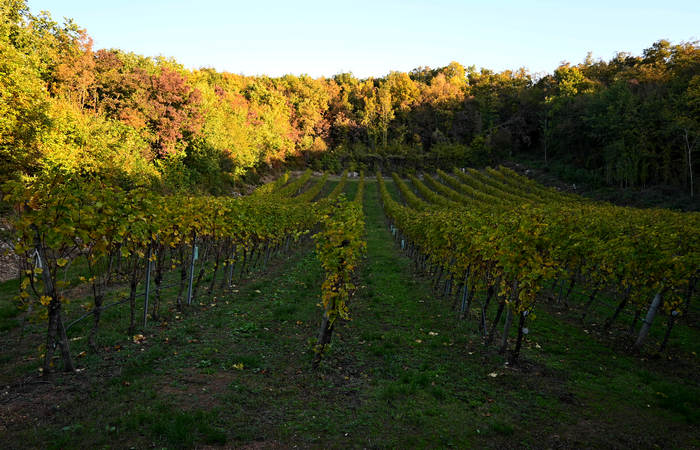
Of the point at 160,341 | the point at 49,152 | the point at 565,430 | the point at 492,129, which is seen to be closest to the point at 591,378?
the point at 565,430

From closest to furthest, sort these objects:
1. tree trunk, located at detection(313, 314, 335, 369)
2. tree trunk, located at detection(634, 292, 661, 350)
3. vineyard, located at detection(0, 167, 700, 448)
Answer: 1. vineyard, located at detection(0, 167, 700, 448)
2. tree trunk, located at detection(313, 314, 335, 369)
3. tree trunk, located at detection(634, 292, 661, 350)

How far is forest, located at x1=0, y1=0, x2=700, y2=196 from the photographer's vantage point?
21.3 metres

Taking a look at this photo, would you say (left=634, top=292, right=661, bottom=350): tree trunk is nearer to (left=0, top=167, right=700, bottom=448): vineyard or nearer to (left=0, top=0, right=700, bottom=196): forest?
(left=0, top=167, right=700, bottom=448): vineyard

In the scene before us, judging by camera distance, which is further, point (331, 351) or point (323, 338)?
point (331, 351)

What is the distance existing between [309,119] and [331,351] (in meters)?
71.6

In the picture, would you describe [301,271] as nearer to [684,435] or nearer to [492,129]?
[684,435]

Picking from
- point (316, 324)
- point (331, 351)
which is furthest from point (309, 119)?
point (331, 351)

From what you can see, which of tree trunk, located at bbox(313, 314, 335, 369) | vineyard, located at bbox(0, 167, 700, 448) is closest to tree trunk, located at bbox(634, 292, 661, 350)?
vineyard, located at bbox(0, 167, 700, 448)

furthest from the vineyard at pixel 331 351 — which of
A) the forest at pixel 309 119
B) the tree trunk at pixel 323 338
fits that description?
the forest at pixel 309 119

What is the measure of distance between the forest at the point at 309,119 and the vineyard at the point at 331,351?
231cm

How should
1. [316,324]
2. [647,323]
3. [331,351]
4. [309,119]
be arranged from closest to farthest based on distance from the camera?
[331,351]
[647,323]
[316,324]
[309,119]

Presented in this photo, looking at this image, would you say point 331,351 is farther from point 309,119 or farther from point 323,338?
point 309,119

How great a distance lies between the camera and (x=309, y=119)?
73812 millimetres

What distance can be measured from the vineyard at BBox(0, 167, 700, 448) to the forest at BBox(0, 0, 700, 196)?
2.31 metres
